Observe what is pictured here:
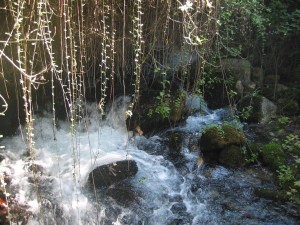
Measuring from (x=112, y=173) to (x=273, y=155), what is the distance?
244 cm

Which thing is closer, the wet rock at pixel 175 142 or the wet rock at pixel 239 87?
the wet rock at pixel 175 142

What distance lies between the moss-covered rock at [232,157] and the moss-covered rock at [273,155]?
1.14 feet

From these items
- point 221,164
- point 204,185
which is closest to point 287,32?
point 221,164

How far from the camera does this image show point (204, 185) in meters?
3.71

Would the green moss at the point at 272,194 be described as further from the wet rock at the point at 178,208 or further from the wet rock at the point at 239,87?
the wet rock at the point at 239,87

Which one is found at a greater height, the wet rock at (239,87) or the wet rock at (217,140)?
the wet rock at (239,87)

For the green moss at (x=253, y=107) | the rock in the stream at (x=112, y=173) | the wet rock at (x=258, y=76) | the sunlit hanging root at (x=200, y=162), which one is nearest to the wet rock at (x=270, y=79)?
the wet rock at (x=258, y=76)

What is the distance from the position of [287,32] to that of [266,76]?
1153mm

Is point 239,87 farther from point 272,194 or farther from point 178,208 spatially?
point 178,208

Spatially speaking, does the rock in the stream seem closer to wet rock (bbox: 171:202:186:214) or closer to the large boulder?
wet rock (bbox: 171:202:186:214)

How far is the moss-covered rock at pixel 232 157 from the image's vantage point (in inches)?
158

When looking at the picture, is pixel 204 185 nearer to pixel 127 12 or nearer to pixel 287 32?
pixel 127 12

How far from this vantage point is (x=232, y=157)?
4.02 m

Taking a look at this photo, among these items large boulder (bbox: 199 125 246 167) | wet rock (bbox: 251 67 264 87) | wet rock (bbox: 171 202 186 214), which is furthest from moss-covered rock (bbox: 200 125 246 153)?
wet rock (bbox: 251 67 264 87)
